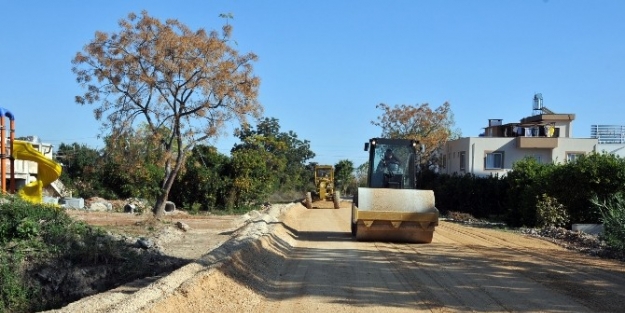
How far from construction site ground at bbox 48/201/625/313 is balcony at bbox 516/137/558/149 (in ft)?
98.4

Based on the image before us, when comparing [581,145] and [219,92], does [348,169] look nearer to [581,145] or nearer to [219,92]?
[581,145]

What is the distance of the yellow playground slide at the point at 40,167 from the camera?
20.8 meters

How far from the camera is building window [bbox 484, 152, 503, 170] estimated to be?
1877 inches

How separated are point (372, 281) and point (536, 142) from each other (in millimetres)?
38808

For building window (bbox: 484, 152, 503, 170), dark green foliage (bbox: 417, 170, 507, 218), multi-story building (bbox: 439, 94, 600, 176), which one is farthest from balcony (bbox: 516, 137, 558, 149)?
dark green foliage (bbox: 417, 170, 507, 218)

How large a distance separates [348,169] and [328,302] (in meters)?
69.4

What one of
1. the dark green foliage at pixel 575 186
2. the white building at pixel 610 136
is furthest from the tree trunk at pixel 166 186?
the white building at pixel 610 136

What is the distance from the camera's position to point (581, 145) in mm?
46969

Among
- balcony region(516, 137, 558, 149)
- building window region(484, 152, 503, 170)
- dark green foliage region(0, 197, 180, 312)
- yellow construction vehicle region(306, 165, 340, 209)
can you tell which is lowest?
dark green foliage region(0, 197, 180, 312)

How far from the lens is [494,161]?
47.9 meters

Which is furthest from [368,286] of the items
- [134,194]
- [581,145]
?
[581,145]

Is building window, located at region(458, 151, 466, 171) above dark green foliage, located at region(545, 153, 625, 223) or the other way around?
above

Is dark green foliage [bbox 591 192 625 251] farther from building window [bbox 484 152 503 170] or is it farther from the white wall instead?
building window [bbox 484 152 503 170]

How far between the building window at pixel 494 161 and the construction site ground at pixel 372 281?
101ft
